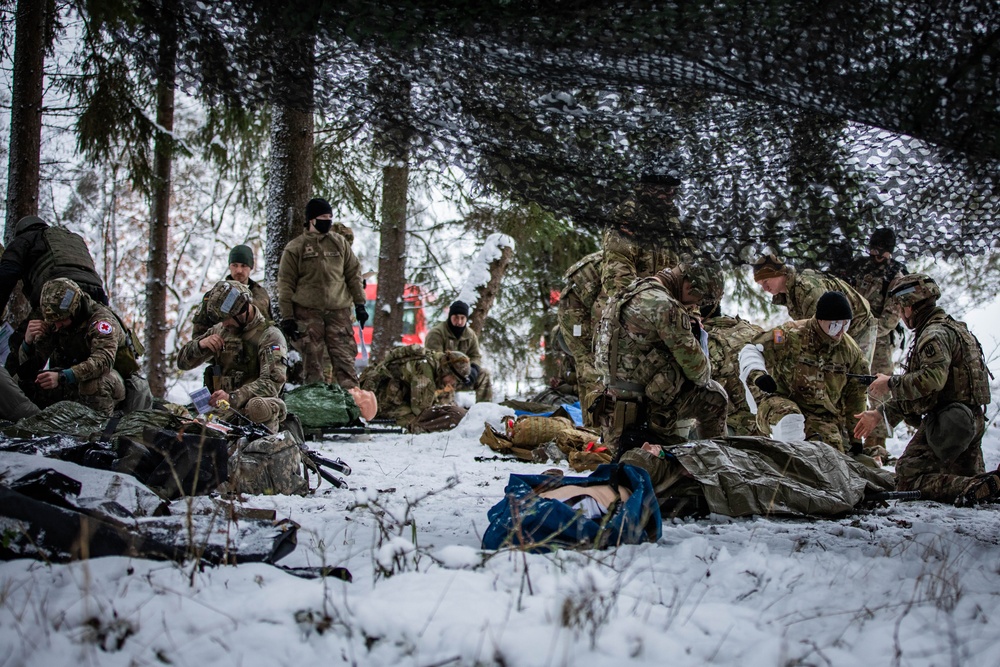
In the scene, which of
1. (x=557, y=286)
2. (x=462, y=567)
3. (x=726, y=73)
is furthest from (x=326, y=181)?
(x=462, y=567)

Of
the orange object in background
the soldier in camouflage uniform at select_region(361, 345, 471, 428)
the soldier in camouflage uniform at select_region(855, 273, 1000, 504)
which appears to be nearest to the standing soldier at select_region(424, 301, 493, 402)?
the orange object in background

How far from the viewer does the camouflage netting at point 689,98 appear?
2836 millimetres

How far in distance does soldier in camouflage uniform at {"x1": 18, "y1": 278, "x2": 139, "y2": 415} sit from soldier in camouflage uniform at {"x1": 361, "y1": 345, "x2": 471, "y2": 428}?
336cm

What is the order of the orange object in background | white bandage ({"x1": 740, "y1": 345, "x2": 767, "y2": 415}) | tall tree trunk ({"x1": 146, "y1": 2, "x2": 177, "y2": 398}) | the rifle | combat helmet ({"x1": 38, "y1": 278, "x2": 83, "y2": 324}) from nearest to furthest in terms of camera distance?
the rifle → combat helmet ({"x1": 38, "y1": 278, "x2": 83, "y2": 324}) → white bandage ({"x1": 740, "y1": 345, "x2": 767, "y2": 415}) → tall tree trunk ({"x1": 146, "y1": 2, "x2": 177, "y2": 398}) → the orange object in background

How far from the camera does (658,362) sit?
4867 millimetres

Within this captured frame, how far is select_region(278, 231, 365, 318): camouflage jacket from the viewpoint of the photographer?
7.85m

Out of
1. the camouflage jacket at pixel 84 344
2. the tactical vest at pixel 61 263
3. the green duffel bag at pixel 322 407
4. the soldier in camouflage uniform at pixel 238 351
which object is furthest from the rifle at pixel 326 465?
the green duffel bag at pixel 322 407

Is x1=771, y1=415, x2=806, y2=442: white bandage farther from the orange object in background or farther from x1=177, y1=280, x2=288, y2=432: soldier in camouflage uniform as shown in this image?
the orange object in background

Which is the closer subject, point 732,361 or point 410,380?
point 732,361

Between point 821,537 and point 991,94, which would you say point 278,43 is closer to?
point 991,94

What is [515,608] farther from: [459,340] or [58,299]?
[459,340]

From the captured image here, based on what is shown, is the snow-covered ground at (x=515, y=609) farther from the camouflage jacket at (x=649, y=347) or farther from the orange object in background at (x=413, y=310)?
the orange object in background at (x=413, y=310)

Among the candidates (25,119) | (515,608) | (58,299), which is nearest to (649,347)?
(515,608)

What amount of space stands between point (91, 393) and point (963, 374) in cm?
592
